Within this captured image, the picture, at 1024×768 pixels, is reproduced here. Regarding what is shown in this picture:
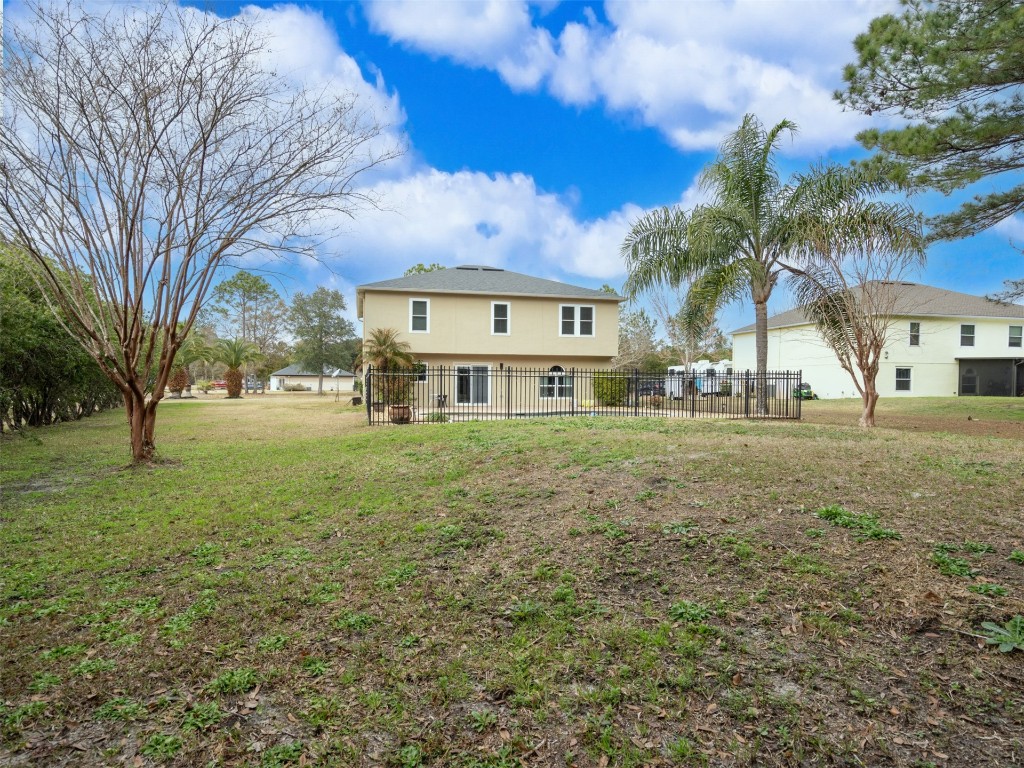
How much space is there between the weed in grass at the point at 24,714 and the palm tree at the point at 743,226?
1544 centimetres

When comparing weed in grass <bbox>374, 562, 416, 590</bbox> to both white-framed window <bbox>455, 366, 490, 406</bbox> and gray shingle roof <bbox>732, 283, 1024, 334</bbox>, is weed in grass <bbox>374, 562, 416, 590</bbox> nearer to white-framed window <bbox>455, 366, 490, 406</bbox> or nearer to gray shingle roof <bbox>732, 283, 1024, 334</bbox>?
white-framed window <bbox>455, 366, 490, 406</bbox>

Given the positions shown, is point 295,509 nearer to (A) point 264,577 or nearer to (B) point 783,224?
(A) point 264,577

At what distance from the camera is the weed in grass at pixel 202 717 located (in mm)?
2498

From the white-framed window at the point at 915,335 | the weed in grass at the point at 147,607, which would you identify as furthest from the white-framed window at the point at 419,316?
the white-framed window at the point at 915,335

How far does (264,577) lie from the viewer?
407 centimetres

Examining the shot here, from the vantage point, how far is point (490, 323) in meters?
21.9

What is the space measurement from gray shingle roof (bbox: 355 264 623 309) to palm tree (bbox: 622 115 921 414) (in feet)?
19.2

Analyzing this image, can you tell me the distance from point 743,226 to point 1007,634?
46.5 ft

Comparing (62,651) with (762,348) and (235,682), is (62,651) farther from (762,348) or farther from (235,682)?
(762,348)

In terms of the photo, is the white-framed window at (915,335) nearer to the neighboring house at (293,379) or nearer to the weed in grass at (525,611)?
the weed in grass at (525,611)

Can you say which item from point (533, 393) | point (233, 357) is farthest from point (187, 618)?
point (233, 357)

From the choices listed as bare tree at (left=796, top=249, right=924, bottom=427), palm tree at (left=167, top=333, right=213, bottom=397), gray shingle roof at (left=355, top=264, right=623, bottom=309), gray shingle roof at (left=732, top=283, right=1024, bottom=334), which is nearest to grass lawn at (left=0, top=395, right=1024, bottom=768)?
bare tree at (left=796, top=249, right=924, bottom=427)

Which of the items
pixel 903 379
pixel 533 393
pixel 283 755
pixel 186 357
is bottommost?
pixel 283 755

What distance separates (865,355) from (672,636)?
39.8ft
